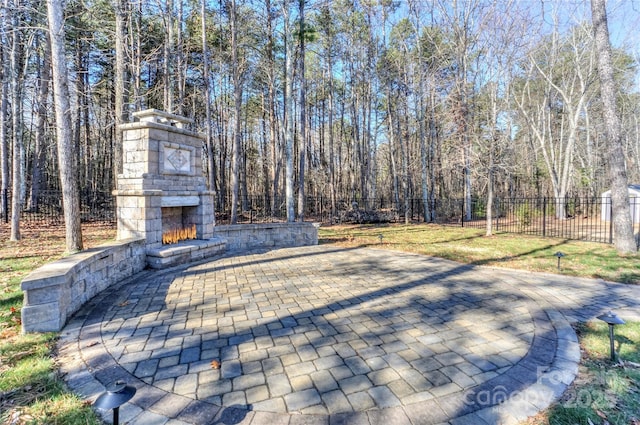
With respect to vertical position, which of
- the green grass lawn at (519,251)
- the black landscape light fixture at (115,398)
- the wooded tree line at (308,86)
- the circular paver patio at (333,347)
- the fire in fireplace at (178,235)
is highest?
the wooded tree line at (308,86)

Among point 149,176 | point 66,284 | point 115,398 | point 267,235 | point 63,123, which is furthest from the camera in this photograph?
point 267,235

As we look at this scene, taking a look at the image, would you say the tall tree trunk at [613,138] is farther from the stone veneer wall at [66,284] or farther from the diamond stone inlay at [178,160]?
the stone veneer wall at [66,284]

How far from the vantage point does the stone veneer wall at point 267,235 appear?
7875 mm

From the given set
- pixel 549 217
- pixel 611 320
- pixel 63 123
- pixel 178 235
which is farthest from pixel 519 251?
pixel 549 217

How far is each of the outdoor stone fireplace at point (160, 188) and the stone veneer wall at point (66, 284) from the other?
85cm

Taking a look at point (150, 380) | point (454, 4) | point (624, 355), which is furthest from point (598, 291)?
point (454, 4)

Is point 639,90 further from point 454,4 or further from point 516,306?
point 516,306

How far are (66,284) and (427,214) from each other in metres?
14.6

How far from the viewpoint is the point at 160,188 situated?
19.3ft

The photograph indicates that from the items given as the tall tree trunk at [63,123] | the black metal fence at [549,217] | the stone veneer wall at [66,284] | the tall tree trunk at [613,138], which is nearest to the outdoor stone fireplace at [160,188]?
the tall tree trunk at [63,123]

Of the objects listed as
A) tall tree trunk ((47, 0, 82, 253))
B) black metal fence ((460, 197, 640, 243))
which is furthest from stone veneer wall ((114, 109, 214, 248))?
black metal fence ((460, 197, 640, 243))

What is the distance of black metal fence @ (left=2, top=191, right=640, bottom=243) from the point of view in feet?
37.7

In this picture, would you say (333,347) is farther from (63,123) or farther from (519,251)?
(519,251)

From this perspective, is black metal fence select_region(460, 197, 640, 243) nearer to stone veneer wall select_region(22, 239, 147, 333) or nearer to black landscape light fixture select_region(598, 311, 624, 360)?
black landscape light fixture select_region(598, 311, 624, 360)
